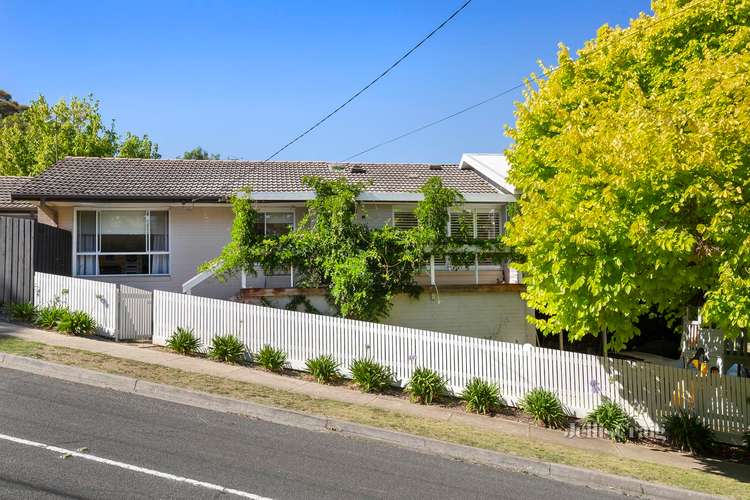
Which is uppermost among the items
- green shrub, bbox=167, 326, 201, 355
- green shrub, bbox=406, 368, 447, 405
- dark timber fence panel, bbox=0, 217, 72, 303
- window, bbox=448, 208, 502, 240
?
window, bbox=448, 208, 502, 240

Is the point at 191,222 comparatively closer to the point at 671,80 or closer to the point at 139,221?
the point at 139,221

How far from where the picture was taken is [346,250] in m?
14.4

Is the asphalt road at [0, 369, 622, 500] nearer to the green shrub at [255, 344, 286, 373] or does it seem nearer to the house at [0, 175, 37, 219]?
the green shrub at [255, 344, 286, 373]

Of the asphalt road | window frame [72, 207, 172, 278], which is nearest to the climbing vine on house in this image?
window frame [72, 207, 172, 278]

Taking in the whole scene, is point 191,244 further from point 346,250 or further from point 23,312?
point 346,250

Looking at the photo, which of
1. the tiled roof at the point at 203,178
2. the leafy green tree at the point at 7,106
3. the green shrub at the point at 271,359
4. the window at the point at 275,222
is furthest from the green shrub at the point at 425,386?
the leafy green tree at the point at 7,106

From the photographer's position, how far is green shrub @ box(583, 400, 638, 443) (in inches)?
418

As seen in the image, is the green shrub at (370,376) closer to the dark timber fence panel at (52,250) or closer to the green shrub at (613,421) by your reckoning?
the green shrub at (613,421)

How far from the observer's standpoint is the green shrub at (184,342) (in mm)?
12664

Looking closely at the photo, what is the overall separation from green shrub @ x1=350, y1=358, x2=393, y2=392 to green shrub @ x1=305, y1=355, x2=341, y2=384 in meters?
0.39

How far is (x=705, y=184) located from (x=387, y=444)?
5513 millimetres

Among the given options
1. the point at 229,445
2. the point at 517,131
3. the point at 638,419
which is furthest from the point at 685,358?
the point at 229,445

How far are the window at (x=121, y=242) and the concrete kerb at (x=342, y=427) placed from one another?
6573 millimetres

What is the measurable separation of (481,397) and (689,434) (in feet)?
11.4
